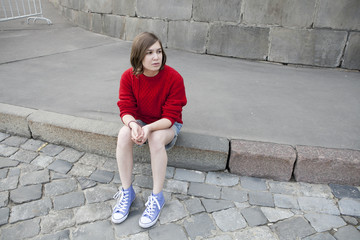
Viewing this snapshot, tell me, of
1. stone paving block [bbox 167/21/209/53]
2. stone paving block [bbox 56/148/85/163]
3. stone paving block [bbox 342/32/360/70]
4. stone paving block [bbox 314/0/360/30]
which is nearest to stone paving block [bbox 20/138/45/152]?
stone paving block [bbox 56/148/85/163]

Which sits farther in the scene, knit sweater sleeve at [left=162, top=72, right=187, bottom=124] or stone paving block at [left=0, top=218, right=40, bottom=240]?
knit sweater sleeve at [left=162, top=72, right=187, bottom=124]

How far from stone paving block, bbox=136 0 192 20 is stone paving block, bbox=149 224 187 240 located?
4.00 m

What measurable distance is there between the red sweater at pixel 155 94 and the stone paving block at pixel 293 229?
1.05 metres

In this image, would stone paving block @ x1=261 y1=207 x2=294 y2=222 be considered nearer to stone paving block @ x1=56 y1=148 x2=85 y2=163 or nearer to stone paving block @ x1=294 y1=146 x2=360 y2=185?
stone paving block @ x1=294 y1=146 x2=360 y2=185

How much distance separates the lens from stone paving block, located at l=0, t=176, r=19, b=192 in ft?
6.97

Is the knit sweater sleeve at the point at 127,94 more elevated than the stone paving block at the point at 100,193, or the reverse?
the knit sweater sleeve at the point at 127,94

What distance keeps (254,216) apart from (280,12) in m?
3.53

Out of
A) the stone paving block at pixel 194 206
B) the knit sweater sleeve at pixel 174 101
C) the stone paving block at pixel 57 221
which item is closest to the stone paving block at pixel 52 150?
the stone paving block at pixel 57 221

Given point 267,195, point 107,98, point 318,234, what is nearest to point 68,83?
point 107,98

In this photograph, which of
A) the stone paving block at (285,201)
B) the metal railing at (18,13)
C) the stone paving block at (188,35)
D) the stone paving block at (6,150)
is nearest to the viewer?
the stone paving block at (285,201)

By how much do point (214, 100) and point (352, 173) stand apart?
1.51 m

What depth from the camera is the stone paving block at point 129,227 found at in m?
1.79

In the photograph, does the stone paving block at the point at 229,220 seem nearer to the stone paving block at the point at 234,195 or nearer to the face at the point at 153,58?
the stone paving block at the point at 234,195

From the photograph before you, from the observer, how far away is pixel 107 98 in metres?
3.08
